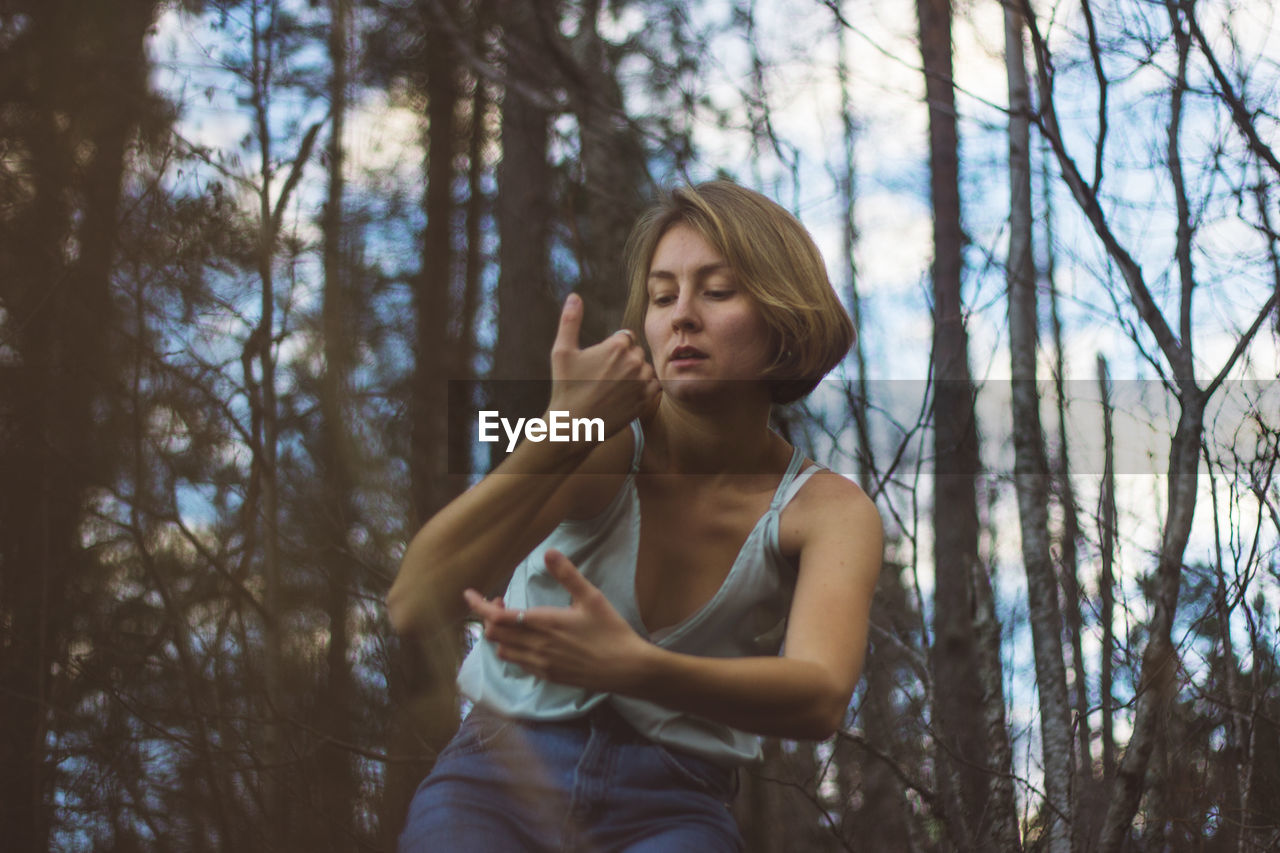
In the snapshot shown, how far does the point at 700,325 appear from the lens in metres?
1.41

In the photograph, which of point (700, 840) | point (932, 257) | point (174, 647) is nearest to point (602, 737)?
point (700, 840)

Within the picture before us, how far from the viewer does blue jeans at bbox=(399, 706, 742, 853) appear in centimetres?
121

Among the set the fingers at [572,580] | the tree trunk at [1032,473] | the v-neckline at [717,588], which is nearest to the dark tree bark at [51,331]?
the v-neckline at [717,588]

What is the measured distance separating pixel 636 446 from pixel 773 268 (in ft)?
1.07

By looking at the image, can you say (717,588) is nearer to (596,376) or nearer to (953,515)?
(596,376)

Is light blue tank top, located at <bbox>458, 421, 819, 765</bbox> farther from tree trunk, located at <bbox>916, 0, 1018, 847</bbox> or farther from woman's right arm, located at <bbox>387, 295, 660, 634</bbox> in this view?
tree trunk, located at <bbox>916, 0, 1018, 847</bbox>

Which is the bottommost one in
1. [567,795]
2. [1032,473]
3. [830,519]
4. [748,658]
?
[567,795]

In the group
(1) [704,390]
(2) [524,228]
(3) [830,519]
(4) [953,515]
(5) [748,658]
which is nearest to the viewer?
(5) [748,658]

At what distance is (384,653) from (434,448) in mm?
793

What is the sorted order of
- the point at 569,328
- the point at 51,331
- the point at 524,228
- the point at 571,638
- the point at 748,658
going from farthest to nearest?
the point at 524,228, the point at 51,331, the point at 569,328, the point at 748,658, the point at 571,638

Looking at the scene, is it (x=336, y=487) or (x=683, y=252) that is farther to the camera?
(x=336, y=487)

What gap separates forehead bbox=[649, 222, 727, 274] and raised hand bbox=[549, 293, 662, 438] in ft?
0.87

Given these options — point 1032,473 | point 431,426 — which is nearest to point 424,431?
point 431,426

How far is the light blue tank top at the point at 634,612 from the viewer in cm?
128
